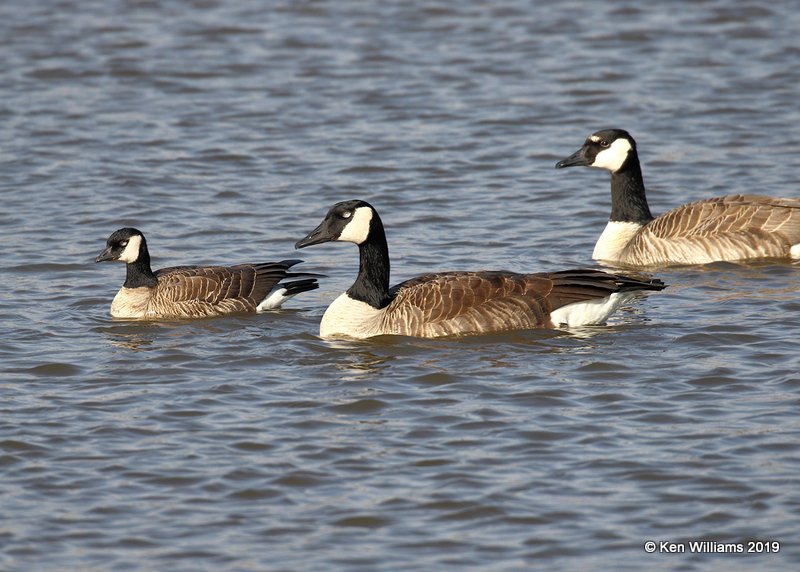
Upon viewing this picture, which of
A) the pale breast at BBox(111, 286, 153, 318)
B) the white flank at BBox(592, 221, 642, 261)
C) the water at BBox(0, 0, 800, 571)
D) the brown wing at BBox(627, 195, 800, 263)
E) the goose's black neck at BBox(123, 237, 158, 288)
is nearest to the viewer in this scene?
the water at BBox(0, 0, 800, 571)

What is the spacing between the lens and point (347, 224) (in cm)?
1211

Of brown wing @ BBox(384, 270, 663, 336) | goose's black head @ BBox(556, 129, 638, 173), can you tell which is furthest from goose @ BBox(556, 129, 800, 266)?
brown wing @ BBox(384, 270, 663, 336)

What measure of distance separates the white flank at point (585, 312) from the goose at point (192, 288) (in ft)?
8.21

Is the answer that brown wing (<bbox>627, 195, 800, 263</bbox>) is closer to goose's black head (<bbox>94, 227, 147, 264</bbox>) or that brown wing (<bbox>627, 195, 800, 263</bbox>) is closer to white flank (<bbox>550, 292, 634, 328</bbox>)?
white flank (<bbox>550, 292, 634, 328</bbox>)

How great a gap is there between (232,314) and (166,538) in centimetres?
502

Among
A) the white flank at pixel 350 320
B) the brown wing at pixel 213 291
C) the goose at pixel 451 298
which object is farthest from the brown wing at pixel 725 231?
the brown wing at pixel 213 291

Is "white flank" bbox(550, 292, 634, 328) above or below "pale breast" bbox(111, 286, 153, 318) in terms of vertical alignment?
below

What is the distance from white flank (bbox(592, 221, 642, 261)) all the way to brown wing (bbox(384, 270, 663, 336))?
9.91 ft

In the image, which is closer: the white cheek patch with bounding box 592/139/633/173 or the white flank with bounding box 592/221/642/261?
the white flank with bounding box 592/221/642/261

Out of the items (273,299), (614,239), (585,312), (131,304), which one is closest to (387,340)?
(273,299)

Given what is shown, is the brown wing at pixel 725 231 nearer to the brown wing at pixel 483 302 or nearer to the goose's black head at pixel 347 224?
the brown wing at pixel 483 302

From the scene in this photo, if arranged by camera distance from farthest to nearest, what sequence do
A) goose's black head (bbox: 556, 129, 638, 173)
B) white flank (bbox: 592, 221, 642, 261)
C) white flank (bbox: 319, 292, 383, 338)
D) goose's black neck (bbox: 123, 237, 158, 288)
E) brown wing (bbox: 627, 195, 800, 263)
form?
goose's black head (bbox: 556, 129, 638, 173) → white flank (bbox: 592, 221, 642, 261) → brown wing (bbox: 627, 195, 800, 263) → goose's black neck (bbox: 123, 237, 158, 288) → white flank (bbox: 319, 292, 383, 338)

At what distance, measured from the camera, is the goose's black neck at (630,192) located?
15.7 metres

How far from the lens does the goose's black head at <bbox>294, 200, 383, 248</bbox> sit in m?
12.1
